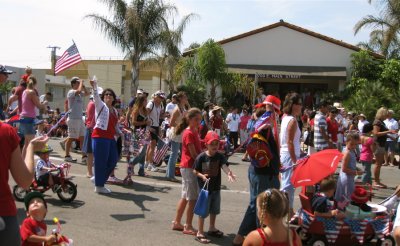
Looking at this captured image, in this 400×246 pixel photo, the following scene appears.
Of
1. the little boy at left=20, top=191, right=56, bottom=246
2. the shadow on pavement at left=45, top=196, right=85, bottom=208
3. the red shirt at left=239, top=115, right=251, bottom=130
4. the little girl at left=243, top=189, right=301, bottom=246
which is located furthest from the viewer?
the red shirt at left=239, top=115, right=251, bottom=130

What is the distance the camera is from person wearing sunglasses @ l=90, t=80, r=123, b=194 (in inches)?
323

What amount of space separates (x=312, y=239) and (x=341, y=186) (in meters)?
1.51

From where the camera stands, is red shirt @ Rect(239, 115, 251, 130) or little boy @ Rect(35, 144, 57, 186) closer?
little boy @ Rect(35, 144, 57, 186)

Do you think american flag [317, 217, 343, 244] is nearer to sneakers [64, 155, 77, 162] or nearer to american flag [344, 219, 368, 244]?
american flag [344, 219, 368, 244]

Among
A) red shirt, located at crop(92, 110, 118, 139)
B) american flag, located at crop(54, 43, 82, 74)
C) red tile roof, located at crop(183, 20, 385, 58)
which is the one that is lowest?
red shirt, located at crop(92, 110, 118, 139)

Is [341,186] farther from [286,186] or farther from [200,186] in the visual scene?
[200,186]

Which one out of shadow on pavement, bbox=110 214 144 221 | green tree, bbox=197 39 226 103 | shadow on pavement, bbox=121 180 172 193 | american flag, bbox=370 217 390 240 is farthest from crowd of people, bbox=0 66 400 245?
green tree, bbox=197 39 226 103

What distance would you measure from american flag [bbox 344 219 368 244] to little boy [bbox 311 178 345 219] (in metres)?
0.16

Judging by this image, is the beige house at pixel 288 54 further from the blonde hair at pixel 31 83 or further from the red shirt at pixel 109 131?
the red shirt at pixel 109 131

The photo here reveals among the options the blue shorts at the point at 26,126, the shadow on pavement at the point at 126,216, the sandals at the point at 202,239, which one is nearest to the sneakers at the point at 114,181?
the blue shorts at the point at 26,126

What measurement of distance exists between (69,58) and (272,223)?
10193mm

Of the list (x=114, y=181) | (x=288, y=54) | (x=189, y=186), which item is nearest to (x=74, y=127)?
(x=114, y=181)

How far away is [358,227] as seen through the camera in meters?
6.04

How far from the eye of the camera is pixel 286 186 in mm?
6352
